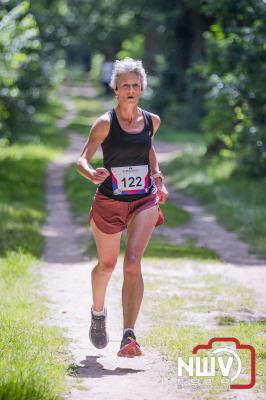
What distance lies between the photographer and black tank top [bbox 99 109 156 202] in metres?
6.65

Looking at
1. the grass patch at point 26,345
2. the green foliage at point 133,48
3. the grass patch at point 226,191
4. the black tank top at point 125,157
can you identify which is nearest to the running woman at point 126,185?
the black tank top at point 125,157

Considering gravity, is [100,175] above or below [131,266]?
above

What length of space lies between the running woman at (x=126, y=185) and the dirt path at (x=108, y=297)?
0.75 feet

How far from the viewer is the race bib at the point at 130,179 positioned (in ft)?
21.9

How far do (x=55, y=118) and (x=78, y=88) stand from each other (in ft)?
116

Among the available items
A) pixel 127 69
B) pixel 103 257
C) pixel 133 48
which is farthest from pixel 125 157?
pixel 133 48

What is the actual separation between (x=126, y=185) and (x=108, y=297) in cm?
283

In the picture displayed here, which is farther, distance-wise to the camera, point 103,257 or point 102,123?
point 103,257

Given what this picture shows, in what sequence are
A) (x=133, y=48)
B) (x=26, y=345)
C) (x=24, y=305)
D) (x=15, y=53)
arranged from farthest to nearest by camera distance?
(x=133, y=48) < (x=15, y=53) < (x=24, y=305) < (x=26, y=345)

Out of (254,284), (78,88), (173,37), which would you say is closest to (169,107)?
(173,37)

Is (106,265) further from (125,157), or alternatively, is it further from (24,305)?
(24,305)

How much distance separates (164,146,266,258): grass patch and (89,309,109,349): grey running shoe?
528 cm

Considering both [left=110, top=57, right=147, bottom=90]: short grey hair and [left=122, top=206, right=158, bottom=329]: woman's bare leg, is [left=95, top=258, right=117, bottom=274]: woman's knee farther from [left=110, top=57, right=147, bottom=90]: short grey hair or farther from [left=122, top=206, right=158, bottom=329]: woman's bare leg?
[left=110, top=57, right=147, bottom=90]: short grey hair

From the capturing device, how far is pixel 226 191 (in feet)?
59.0
